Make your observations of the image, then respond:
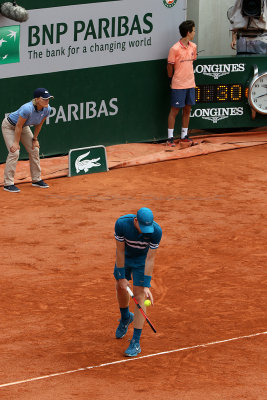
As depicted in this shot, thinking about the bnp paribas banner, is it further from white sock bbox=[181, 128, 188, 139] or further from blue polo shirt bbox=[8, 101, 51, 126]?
blue polo shirt bbox=[8, 101, 51, 126]

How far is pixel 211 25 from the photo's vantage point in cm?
2100

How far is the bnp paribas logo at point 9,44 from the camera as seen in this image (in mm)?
15086

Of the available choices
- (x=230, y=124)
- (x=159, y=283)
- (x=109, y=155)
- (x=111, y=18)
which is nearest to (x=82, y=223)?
(x=159, y=283)

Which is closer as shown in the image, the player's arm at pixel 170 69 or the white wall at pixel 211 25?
the player's arm at pixel 170 69

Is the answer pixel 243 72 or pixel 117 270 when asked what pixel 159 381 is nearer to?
pixel 117 270

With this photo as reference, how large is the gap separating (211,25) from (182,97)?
4461 millimetres

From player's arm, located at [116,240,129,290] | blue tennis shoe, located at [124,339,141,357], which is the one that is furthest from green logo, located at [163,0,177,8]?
blue tennis shoe, located at [124,339,141,357]

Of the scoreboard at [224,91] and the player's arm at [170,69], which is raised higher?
the player's arm at [170,69]

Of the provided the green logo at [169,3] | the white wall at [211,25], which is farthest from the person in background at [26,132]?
the white wall at [211,25]

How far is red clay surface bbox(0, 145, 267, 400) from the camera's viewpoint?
7973 mm

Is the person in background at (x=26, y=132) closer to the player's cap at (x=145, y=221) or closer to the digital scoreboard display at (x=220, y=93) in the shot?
the digital scoreboard display at (x=220, y=93)

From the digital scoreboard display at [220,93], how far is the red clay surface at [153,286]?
2191 millimetres

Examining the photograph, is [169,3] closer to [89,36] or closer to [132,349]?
[89,36]

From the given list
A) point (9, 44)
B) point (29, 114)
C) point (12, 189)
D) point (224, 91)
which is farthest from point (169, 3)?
point (12, 189)
